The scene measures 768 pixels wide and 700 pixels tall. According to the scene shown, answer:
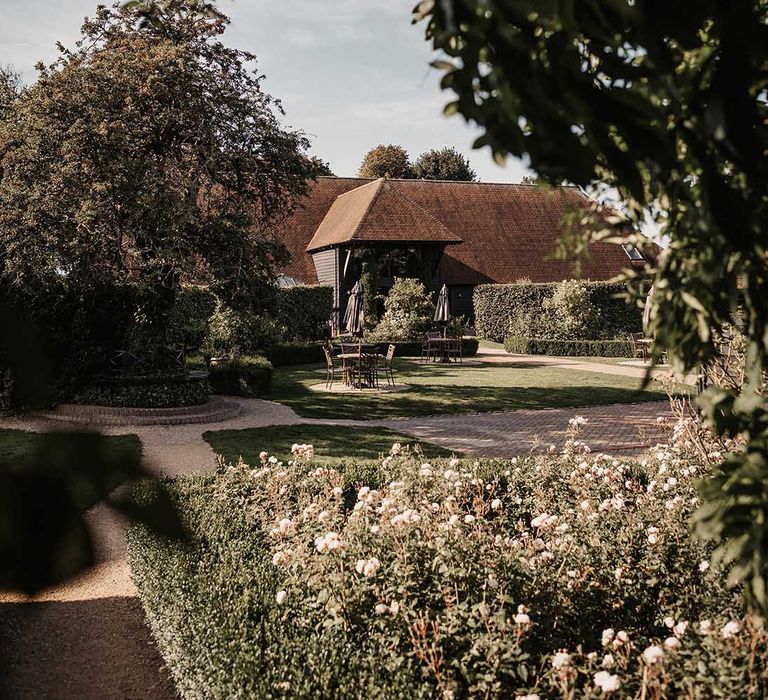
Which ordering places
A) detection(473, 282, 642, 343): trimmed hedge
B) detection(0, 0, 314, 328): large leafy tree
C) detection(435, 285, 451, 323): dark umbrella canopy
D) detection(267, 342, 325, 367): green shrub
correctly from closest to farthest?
detection(0, 0, 314, 328): large leafy tree
detection(267, 342, 325, 367): green shrub
detection(435, 285, 451, 323): dark umbrella canopy
detection(473, 282, 642, 343): trimmed hedge

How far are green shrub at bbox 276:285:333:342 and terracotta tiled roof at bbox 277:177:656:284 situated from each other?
5.50 m

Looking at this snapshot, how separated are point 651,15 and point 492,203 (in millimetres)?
41900

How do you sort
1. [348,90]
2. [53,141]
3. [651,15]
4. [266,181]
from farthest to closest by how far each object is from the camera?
1. [266,181]
2. [53,141]
3. [348,90]
4. [651,15]

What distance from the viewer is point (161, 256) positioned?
14.1 metres

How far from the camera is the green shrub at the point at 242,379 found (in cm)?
1838

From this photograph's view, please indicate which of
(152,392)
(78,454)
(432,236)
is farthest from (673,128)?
(432,236)

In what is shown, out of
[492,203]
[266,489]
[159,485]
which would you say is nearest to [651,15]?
[159,485]

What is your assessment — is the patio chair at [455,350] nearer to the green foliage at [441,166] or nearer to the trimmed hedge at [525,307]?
the trimmed hedge at [525,307]

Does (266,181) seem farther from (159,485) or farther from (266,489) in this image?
(159,485)

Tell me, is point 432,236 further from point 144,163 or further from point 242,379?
point 144,163

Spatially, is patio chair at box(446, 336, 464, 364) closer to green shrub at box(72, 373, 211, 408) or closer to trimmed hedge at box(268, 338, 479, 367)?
trimmed hedge at box(268, 338, 479, 367)

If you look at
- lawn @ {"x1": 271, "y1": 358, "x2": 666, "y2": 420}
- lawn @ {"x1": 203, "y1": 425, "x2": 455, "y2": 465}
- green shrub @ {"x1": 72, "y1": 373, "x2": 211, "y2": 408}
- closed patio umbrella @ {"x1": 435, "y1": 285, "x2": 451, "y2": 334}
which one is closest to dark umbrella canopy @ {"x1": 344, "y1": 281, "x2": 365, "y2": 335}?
closed patio umbrella @ {"x1": 435, "y1": 285, "x2": 451, "y2": 334}

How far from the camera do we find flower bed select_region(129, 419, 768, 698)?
12.2ft

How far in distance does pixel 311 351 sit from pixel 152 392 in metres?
11.6
